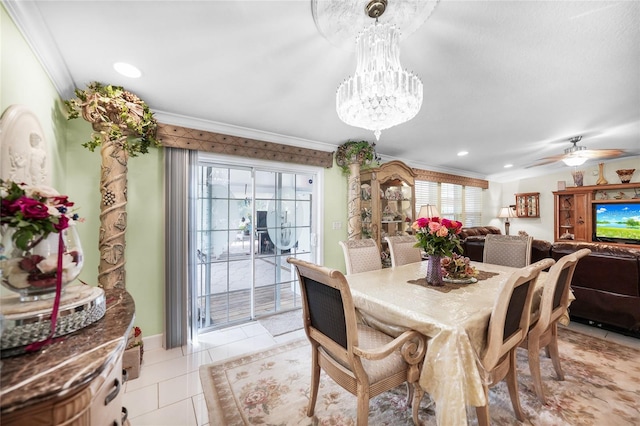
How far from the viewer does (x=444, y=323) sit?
1311mm

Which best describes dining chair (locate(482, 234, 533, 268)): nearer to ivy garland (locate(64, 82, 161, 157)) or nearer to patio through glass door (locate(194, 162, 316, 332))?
patio through glass door (locate(194, 162, 316, 332))

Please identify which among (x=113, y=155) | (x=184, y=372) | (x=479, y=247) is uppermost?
(x=113, y=155)

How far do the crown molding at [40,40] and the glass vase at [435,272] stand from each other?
2.88 meters

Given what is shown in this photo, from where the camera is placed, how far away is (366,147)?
3793 millimetres

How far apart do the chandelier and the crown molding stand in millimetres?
1764

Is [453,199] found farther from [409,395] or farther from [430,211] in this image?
[409,395]

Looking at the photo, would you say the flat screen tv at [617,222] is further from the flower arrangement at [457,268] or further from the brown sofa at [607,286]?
the flower arrangement at [457,268]

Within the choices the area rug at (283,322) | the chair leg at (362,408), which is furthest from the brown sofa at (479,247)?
the chair leg at (362,408)

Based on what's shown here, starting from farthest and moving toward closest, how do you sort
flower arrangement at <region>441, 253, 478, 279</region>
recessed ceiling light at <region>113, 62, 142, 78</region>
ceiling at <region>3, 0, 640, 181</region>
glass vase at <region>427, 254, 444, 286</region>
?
flower arrangement at <region>441, 253, 478, 279</region>, glass vase at <region>427, 254, 444, 286</region>, recessed ceiling light at <region>113, 62, 142, 78</region>, ceiling at <region>3, 0, 640, 181</region>

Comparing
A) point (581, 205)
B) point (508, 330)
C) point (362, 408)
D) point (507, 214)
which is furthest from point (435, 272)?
point (581, 205)

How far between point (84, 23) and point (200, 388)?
8.54 feet

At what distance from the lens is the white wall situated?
5.48 meters

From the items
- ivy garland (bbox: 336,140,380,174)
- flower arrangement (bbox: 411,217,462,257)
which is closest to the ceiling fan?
ivy garland (bbox: 336,140,380,174)

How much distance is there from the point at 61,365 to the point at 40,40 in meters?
1.92
